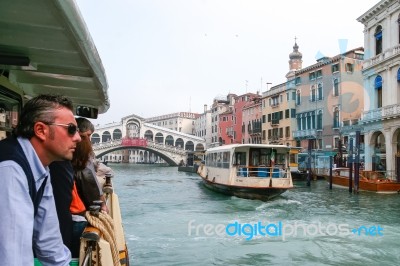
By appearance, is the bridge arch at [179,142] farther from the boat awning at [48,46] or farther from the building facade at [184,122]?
the boat awning at [48,46]

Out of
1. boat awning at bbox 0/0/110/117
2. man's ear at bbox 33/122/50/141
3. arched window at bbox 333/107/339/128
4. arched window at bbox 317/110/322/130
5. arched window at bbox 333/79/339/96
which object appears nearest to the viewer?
man's ear at bbox 33/122/50/141

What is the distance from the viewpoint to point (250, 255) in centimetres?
694

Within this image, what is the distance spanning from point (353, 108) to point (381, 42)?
888cm

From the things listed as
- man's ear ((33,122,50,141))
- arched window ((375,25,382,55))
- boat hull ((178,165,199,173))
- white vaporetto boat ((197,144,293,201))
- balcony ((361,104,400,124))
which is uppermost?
arched window ((375,25,382,55))

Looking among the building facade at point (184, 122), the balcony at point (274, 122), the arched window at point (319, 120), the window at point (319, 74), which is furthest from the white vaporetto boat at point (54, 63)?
the building facade at point (184, 122)

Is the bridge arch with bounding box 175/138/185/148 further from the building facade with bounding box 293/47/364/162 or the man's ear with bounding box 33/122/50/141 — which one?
the man's ear with bounding box 33/122/50/141

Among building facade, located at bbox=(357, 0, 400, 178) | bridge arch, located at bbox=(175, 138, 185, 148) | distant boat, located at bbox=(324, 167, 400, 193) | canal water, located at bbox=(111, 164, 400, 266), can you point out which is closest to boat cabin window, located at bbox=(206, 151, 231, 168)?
canal water, located at bbox=(111, 164, 400, 266)

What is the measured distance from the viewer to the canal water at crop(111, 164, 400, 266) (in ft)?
22.3

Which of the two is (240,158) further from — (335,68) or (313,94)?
(313,94)

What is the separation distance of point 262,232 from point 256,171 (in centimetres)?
529

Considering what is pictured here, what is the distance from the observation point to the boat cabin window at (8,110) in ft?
12.6

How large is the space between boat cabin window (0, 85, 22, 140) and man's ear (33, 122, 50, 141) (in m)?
2.56

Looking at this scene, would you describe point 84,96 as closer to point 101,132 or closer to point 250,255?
point 250,255

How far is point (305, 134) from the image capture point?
33.7 m
